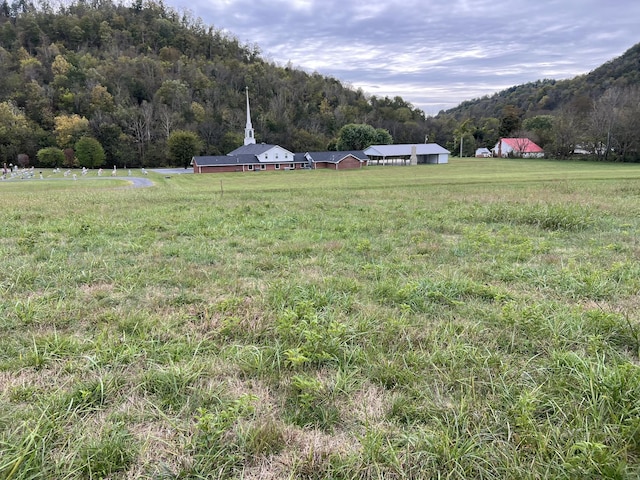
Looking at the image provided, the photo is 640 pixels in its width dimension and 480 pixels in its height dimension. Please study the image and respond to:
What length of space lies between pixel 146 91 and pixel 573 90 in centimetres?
9726

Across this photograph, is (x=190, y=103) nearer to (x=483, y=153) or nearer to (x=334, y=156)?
(x=334, y=156)

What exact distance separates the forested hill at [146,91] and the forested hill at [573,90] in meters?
24.2

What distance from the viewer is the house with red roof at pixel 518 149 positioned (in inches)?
2778

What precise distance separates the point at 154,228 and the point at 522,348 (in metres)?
8.10

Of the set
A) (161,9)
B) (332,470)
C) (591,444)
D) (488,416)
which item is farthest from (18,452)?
(161,9)

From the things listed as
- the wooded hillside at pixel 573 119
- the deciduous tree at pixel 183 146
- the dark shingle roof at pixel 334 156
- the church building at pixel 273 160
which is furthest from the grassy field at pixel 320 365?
the deciduous tree at pixel 183 146

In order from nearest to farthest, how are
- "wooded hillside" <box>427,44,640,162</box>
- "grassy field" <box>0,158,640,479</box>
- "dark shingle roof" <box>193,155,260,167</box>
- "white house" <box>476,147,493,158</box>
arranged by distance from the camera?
"grassy field" <box>0,158,640,479</box>
"wooded hillside" <box>427,44,640,162</box>
"dark shingle roof" <box>193,155,260,167</box>
"white house" <box>476,147,493,158</box>

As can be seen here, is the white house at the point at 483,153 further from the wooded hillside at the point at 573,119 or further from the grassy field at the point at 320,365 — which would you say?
the grassy field at the point at 320,365

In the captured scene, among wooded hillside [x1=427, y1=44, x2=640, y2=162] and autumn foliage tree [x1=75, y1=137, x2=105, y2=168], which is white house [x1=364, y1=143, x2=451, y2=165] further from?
autumn foliage tree [x1=75, y1=137, x2=105, y2=168]

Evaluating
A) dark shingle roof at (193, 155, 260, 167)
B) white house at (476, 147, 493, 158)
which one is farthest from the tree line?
dark shingle roof at (193, 155, 260, 167)

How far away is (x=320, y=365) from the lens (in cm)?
303

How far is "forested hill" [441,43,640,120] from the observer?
71125 mm

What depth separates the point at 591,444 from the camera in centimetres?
198

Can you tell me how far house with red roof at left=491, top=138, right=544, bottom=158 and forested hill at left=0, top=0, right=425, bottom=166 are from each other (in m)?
28.4
